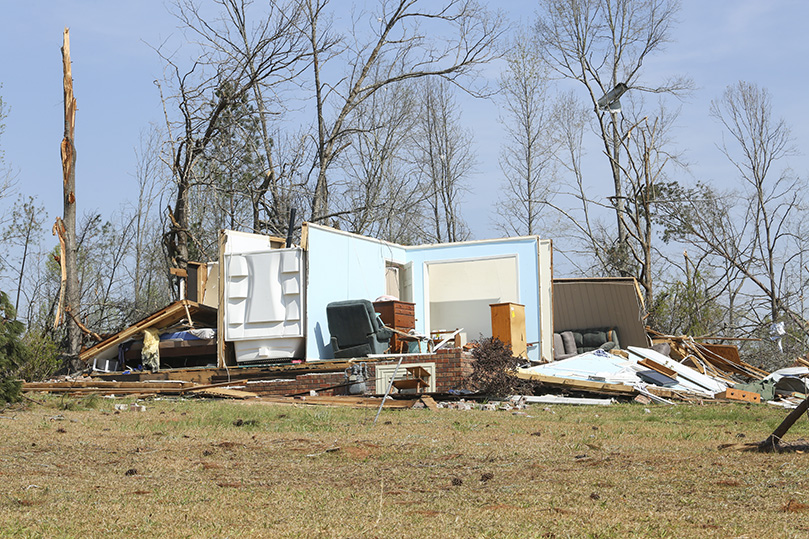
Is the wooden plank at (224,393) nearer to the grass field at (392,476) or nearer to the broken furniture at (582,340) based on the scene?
the grass field at (392,476)

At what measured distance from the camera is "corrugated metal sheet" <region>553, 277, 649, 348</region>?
19.4 metres

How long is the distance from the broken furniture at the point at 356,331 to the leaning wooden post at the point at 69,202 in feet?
20.2

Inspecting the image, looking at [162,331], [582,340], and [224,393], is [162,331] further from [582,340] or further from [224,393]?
[582,340]

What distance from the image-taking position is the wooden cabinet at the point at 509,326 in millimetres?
14234

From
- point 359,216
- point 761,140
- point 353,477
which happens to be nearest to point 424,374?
point 353,477

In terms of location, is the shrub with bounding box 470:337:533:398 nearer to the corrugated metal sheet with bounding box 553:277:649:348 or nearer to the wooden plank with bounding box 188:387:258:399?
the wooden plank with bounding box 188:387:258:399

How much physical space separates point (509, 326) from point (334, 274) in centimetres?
332

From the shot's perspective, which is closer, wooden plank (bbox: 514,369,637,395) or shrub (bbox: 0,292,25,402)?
shrub (bbox: 0,292,25,402)

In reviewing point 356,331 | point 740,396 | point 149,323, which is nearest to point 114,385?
point 149,323

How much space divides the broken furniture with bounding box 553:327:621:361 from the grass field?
9.21 metres

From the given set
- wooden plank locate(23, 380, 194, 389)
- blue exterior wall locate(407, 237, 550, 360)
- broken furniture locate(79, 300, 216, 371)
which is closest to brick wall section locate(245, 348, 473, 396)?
wooden plank locate(23, 380, 194, 389)

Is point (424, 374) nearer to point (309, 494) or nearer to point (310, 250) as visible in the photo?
point (310, 250)

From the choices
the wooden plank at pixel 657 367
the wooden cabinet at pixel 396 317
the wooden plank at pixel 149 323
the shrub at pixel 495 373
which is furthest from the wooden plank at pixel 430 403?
the wooden plank at pixel 149 323

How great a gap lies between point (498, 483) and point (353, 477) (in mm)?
1070
